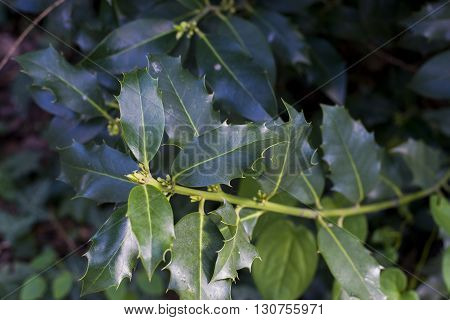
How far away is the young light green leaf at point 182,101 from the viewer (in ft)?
2.95

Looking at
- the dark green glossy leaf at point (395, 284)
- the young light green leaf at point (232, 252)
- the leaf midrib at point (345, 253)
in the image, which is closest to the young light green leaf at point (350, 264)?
the leaf midrib at point (345, 253)

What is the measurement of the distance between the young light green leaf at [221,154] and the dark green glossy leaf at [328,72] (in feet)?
2.18

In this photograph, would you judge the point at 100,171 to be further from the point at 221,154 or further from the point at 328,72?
the point at 328,72

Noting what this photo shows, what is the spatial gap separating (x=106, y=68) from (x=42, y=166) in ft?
3.15

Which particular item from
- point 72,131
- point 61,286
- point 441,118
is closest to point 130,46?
point 72,131

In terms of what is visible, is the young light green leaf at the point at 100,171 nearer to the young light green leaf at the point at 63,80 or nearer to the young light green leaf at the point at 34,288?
the young light green leaf at the point at 63,80

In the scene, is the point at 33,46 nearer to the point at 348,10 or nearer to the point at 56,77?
the point at 56,77

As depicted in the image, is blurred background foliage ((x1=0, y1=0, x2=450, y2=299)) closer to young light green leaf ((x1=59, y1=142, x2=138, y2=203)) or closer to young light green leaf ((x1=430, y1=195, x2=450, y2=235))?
young light green leaf ((x1=430, y1=195, x2=450, y2=235))

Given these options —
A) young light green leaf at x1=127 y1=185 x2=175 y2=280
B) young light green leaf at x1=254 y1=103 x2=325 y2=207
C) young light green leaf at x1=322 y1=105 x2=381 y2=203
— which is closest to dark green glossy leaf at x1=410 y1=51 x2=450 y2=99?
young light green leaf at x1=322 y1=105 x2=381 y2=203

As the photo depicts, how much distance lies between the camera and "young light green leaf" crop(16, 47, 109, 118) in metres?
1.07

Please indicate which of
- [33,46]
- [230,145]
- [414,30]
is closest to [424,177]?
[414,30]

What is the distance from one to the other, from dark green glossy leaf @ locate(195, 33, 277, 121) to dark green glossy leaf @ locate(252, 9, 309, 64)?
0.61 feet

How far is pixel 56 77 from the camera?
108 cm

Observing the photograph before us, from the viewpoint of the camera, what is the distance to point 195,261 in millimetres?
846
